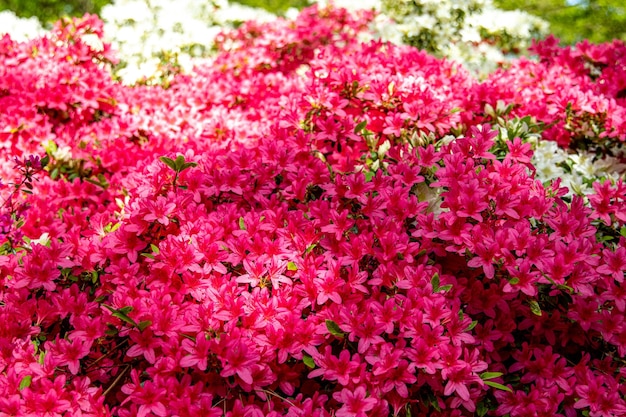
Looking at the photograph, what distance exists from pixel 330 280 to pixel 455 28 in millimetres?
3430

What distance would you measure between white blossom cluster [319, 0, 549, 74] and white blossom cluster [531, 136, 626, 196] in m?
1.46

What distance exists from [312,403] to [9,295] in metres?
1.10

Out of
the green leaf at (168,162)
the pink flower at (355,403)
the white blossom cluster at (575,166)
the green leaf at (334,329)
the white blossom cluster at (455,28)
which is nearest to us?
the pink flower at (355,403)

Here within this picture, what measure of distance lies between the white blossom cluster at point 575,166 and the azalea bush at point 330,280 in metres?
0.03

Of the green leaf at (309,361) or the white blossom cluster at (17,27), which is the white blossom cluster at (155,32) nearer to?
the white blossom cluster at (17,27)

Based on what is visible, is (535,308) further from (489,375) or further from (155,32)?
(155,32)

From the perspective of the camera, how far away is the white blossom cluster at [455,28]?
4.52 meters

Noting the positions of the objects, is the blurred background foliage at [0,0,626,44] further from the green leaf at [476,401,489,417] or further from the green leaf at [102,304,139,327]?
the green leaf at [102,304,139,327]

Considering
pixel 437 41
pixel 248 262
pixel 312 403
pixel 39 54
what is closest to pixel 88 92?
pixel 39 54

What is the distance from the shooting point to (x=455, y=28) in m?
4.66

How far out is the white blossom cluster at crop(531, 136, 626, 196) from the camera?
268 centimetres

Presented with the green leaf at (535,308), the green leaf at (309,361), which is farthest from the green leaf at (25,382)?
the green leaf at (535,308)

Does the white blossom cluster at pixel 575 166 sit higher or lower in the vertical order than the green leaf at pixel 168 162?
lower

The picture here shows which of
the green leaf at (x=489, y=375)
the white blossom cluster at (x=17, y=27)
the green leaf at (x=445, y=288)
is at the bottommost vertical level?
the green leaf at (x=489, y=375)
